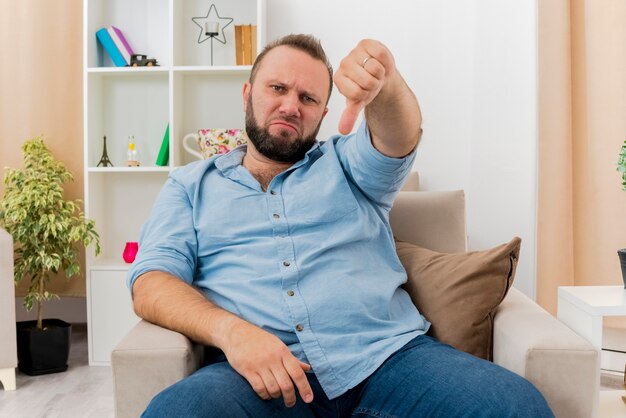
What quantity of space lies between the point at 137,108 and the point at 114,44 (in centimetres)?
29

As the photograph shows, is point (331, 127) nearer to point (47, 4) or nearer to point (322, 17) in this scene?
point (322, 17)

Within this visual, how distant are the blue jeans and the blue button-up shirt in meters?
0.04

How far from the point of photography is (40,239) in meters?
2.85

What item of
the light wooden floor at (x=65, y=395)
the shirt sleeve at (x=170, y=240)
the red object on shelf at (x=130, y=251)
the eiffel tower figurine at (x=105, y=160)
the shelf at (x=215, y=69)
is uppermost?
the shelf at (x=215, y=69)

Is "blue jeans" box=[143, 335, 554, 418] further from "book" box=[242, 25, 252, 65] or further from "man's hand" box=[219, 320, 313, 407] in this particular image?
"book" box=[242, 25, 252, 65]

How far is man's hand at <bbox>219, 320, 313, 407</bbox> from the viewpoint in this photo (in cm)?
127

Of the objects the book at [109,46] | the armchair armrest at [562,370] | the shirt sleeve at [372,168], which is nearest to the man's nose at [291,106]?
the shirt sleeve at [372,168]

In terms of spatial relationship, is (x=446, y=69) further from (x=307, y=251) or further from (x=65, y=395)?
(x=65, y=395)

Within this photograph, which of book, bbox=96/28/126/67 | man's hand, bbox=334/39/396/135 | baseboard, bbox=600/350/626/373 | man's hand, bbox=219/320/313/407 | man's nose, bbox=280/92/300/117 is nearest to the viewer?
man's hand, bbox=334/39/396/135

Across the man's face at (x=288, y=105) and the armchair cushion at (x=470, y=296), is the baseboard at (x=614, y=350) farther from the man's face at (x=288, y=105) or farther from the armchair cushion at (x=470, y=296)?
the man's face at (x=288, y=105)

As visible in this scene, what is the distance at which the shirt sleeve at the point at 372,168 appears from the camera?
158 cm

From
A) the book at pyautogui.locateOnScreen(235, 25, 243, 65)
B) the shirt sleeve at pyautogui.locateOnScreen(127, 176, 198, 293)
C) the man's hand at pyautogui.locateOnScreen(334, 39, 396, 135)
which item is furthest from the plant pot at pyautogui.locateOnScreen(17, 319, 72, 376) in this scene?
the man's hand at pyautogui.locateOnScreen(334, 39, 396, 135)

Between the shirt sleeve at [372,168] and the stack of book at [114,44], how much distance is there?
1619 millimetres

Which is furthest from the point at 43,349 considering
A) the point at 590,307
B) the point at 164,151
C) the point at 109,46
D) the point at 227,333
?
the point at 590,307
